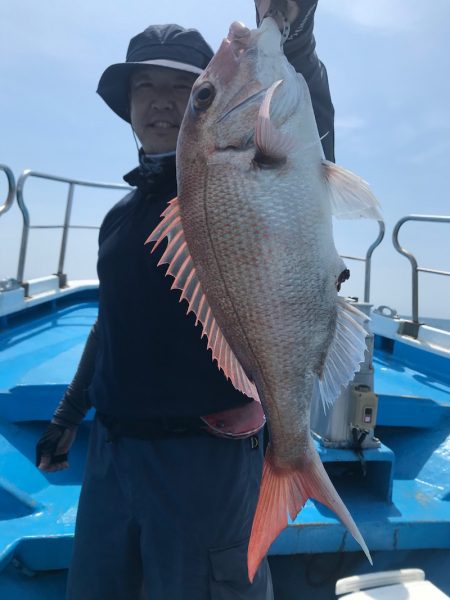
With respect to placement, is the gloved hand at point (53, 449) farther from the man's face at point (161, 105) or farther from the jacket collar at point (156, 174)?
the man's face at point (161, 105)

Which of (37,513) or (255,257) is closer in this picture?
(255,257)

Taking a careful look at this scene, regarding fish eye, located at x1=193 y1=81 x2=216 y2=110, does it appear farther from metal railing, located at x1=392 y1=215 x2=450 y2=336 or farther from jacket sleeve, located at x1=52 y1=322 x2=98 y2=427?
metal railing, located at x1=392 y1=215 x2=450 y2=336

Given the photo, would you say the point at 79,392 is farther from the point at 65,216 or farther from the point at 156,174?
the point at 65,216

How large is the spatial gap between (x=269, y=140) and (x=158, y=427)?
1039 millimetres

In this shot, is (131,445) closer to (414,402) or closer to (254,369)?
(254,369)

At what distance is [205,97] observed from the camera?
143 cm

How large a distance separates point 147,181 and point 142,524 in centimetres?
129

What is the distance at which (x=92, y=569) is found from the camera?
1.77 metres

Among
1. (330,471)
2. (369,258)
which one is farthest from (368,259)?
(330,471)

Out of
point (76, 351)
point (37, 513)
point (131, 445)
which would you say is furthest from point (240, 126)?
point (76, 351)

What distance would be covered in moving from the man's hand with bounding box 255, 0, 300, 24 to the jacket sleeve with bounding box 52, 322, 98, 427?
1.50m

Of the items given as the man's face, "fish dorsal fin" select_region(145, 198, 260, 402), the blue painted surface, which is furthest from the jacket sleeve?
"fish dorsal fin" select_region(145, 198, 260, 402)

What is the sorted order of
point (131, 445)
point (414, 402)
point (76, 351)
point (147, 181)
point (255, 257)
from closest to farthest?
point (255, 257) < point (131, 445) < point (147, 181) < point (414, 402) < point (76, 351)

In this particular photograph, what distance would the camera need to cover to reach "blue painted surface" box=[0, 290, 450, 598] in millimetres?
2184
